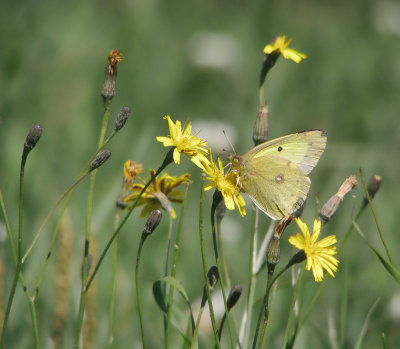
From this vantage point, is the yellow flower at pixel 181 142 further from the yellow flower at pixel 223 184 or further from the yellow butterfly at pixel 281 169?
the yellow butterfly at pixel 281 169

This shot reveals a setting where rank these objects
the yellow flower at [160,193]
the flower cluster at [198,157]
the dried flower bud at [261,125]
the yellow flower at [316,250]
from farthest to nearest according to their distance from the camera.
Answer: the dried flower bud at [261,125], the yellow flower at [160,193], the flower cluster at [198,157], the yellow flower at [316,250]

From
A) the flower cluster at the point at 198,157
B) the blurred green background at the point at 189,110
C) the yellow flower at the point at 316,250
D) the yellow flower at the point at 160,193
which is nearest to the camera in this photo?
the yellow flower at the point at 316,250

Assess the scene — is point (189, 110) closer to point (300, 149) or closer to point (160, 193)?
point (300, 149)

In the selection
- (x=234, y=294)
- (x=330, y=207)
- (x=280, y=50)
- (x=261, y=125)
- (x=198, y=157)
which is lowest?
(x=234, y=294)

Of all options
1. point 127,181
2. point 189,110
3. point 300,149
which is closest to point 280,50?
point 300,149

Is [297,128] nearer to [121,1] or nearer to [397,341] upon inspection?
[397,341]

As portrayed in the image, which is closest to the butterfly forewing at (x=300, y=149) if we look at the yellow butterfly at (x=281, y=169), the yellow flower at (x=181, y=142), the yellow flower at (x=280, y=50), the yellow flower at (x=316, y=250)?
the yellow butterfly at (x=281, y=169)
